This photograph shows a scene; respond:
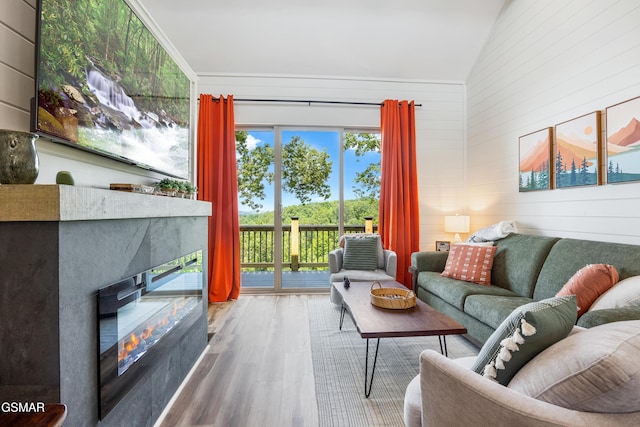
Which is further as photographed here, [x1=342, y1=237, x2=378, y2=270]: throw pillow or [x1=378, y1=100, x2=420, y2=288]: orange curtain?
[x1=378, y1=100, x2=420, y2=288]: orange curtain

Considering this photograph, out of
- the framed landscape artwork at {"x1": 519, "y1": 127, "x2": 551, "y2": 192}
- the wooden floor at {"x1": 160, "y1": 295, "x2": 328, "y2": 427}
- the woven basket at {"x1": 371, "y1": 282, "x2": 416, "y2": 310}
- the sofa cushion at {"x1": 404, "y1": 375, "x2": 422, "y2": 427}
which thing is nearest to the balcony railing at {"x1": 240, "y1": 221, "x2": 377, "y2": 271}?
the wooden floor at {"x1": 160, "y1": 295, "x2": 328, "y2": 427}

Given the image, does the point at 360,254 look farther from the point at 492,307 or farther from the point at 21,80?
the point at 21,80

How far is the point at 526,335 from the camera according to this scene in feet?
3.08

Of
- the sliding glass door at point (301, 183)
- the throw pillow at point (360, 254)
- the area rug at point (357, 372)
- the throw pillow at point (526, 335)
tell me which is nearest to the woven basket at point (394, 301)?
the area rug at point (357, 372)

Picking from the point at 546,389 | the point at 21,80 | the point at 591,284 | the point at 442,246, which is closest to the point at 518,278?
the point at 591,284

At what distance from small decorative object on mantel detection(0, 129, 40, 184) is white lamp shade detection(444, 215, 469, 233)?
13.6 feet

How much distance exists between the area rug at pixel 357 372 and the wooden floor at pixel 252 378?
0.30ft

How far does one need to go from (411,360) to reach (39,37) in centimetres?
289

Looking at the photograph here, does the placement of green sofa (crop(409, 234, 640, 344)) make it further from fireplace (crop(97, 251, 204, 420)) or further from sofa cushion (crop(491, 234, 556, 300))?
fireplace (crop(97, 251, 204, 420))

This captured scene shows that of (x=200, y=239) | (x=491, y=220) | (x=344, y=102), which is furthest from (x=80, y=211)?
(x=491, y=220)

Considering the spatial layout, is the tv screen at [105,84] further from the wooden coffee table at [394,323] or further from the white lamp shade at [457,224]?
the white lamp shade at [457,224]

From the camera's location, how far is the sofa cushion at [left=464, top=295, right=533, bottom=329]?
2160 mm

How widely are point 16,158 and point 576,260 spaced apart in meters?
3.30

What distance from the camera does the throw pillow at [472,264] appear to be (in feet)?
9.79
